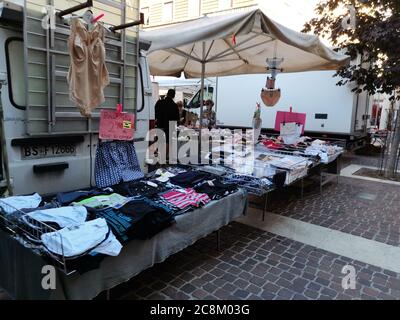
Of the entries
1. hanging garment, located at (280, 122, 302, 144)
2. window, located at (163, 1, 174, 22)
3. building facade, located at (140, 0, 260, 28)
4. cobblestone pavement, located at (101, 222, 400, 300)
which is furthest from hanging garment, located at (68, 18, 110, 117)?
window, located at (163, 1, 174, 22)

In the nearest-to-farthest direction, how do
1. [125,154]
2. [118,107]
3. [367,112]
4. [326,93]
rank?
1. [118,107]
2. [125,154]
3. [326,93]
4. [367,112]

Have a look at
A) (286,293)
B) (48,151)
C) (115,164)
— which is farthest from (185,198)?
(48,151)

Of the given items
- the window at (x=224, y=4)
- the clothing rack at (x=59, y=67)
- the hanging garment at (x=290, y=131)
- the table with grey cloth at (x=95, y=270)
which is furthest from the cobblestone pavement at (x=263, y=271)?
the window at (x=224, y=4)

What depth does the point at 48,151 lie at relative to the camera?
120 inches

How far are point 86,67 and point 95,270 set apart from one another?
180 centimetres

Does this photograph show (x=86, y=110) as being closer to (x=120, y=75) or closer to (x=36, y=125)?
(x=36, y=125)

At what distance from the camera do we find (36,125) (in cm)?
290

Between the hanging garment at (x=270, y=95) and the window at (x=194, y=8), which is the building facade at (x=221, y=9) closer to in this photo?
the window at (x=194, y=8)

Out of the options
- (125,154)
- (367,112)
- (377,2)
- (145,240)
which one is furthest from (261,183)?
(367,112)

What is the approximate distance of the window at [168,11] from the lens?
17.5m

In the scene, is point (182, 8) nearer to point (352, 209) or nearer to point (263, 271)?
point (352, 209)

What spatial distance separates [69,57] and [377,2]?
23.3 feet

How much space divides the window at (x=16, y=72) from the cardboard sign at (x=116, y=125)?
2.42ft
